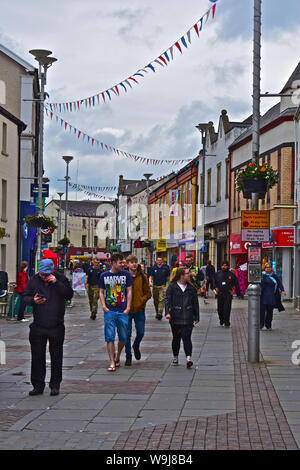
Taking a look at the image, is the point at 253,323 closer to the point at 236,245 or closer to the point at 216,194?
the point at 236,245

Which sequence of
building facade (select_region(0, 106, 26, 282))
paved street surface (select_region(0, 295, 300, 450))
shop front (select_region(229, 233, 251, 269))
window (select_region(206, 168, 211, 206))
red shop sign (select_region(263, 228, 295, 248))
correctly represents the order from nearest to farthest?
paved street surface (select_region(0, 295, 300, 450)) → red shop sign (select_region(263, 228, 295, 248)) → building facade (select_region(0, 106, 26, 282)) → shop front (select_region(229, 233, 251, 269)) → window (select_region(206, 168, 211, 206))

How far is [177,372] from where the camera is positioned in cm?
1105

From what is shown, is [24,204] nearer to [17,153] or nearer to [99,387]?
[17,153]

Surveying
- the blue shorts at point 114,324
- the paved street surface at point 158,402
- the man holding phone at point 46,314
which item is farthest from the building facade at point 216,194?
the man holding phone at point 46,314

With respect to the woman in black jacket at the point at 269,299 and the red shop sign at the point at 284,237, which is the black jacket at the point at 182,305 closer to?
the woman in black jacket at the point at 269,299

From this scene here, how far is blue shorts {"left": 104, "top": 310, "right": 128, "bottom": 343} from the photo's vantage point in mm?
11055

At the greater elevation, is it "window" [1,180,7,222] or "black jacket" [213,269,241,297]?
"window" [1,180,7,222]

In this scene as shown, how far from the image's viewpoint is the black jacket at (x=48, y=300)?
9.26 metres

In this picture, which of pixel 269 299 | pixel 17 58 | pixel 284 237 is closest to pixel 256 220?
pixel 269 299

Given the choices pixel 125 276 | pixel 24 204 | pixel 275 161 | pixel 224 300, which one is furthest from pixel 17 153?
pixel 125 276

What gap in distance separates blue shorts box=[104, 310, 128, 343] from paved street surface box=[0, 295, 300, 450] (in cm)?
55

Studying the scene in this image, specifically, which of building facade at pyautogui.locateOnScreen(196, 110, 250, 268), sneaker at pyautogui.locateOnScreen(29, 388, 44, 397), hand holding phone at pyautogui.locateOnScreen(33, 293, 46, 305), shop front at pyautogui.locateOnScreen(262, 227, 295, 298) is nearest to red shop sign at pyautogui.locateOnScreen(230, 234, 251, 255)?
building facade at pyautogui.locateOnScreen(196, 110, 250, 268)

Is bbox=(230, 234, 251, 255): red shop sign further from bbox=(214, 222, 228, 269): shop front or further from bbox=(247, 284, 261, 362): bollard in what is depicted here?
bbox=(247, 284, 261, 362): bollard

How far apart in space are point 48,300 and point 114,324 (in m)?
2.08
